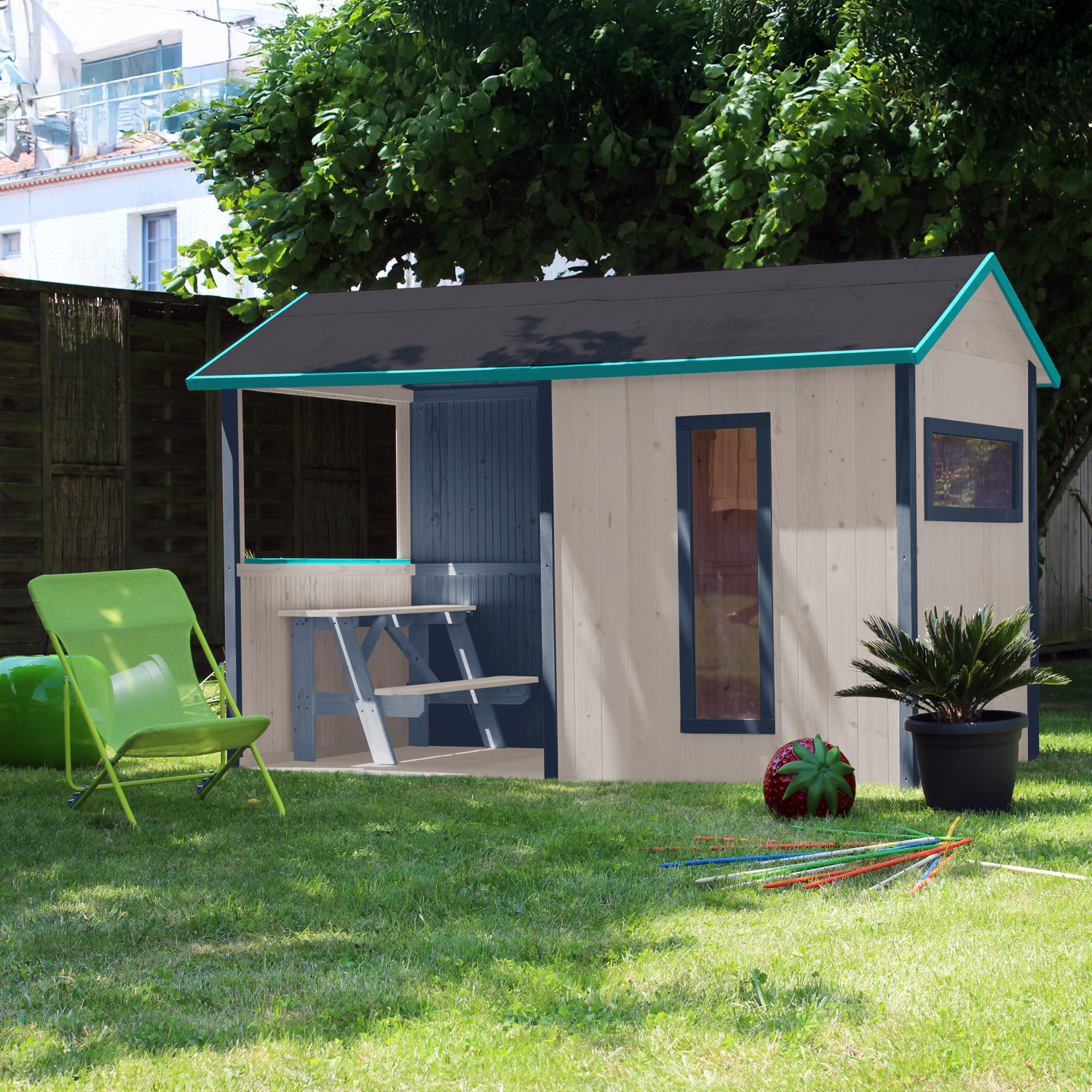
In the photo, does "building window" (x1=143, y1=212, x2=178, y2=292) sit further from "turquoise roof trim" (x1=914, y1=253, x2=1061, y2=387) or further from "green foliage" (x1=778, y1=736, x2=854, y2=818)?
"green foliage" (x1=778, y1=736, x2=854, y2=818)

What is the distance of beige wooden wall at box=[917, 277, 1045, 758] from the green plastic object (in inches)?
199

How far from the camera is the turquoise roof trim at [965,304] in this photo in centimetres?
830

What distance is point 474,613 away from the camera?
35.9 ft

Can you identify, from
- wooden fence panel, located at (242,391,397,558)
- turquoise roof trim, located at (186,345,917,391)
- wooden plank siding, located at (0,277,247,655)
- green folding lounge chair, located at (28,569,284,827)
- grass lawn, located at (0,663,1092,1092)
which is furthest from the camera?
wooden fence panel, located at (242,391,397,558)

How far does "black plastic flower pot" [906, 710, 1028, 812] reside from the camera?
24.3 ft

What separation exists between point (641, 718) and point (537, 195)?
6585 mm

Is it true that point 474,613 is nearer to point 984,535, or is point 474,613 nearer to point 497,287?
point 497,287

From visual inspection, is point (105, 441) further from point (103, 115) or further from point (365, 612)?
point (103, 115)

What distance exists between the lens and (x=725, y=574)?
344 inches

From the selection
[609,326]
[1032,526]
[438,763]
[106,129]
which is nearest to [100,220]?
[106,129]

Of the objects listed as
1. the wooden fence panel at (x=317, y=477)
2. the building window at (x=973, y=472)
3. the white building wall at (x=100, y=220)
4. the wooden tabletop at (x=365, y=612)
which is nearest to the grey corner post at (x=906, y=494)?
the building window at (x=973, y=472)

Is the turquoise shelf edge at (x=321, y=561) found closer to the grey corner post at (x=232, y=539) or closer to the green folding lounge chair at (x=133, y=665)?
the grey corner post at (x=232, y=539)

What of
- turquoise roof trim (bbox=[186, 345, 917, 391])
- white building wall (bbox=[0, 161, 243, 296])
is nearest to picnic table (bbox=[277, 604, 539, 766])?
turquoise roof trim (bbox=[186, 345, 917, 391])

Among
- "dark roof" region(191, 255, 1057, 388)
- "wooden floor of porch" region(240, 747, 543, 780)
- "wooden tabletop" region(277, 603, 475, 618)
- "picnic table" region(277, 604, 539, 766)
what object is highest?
"dark roof" region(191, 255, 1057, 388)
